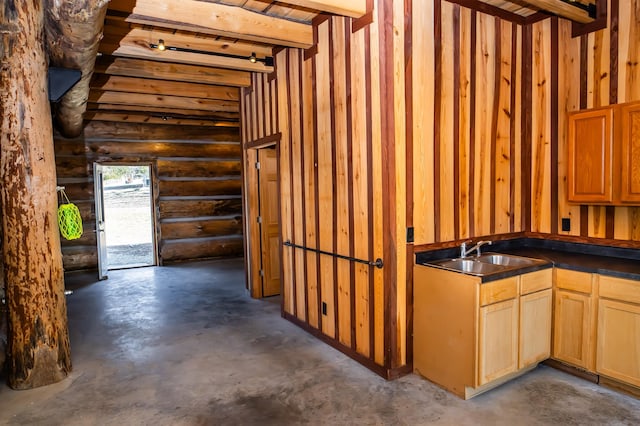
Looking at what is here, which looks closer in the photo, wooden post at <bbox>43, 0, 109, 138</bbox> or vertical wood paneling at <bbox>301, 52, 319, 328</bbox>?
wooden post at <bbox>43, 0, 109, 138</bbox>

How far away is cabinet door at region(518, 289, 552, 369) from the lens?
3.15m

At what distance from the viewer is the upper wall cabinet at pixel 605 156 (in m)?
3.17

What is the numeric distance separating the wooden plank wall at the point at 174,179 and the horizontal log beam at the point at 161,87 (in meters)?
1.77

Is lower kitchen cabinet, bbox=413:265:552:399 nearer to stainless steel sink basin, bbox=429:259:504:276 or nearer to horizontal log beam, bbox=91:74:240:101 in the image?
stainless steel sink basin, bbox=429:259:504:276

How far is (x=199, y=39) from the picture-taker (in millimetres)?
4324

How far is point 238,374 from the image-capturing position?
3445mm

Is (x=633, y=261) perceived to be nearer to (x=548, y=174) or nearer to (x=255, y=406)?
(x=548, y=174)

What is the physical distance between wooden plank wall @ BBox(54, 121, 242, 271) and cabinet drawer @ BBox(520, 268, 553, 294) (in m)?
6.16

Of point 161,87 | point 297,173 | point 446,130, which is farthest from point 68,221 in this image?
point 446,130

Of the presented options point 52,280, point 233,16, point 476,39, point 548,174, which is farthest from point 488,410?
point 233,16

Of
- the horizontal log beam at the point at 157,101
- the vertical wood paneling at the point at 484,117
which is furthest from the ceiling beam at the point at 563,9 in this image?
the horizontal log beam at the point at 157,101

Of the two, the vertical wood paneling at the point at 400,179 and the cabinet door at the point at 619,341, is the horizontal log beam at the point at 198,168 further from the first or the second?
the cabinet door at the point at 619,341

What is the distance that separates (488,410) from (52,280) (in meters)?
3.40

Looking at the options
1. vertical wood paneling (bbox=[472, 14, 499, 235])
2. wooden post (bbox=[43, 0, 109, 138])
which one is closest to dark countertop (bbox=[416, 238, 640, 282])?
vertical wood paneling (bbox=[472, 14, 499, 235])
